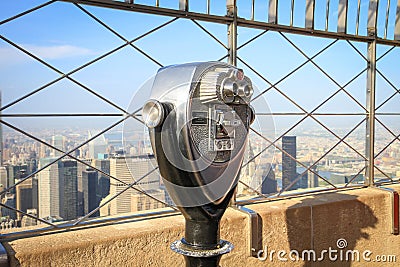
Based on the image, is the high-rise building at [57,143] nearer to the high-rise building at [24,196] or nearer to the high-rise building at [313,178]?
the high-rise building at [24,196]

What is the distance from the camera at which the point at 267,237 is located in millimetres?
2262

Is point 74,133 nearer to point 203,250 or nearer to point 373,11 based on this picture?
point 203,250

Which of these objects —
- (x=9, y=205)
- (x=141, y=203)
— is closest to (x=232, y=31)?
(x=141, y=203)

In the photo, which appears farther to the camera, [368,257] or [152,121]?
[368,257]

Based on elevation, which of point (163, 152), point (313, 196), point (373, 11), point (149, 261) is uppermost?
point (373, 11)

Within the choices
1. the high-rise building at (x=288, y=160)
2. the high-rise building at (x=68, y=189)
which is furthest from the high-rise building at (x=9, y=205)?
the high-rise building at (x=288, y=160)

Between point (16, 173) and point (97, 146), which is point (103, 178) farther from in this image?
point (16, 173)

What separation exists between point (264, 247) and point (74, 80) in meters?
1.17

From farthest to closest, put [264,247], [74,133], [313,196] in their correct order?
[313,196] → [264,247] → [74,133]

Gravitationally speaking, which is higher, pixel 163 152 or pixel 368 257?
pixel 163 152

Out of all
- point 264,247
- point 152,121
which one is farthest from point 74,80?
point 264,247

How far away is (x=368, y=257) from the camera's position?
8.55 ft

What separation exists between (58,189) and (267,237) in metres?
1.01

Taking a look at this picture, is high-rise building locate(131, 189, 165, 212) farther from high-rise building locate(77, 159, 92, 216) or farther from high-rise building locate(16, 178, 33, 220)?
high-rise building locate(16, 178, 33, 220)
